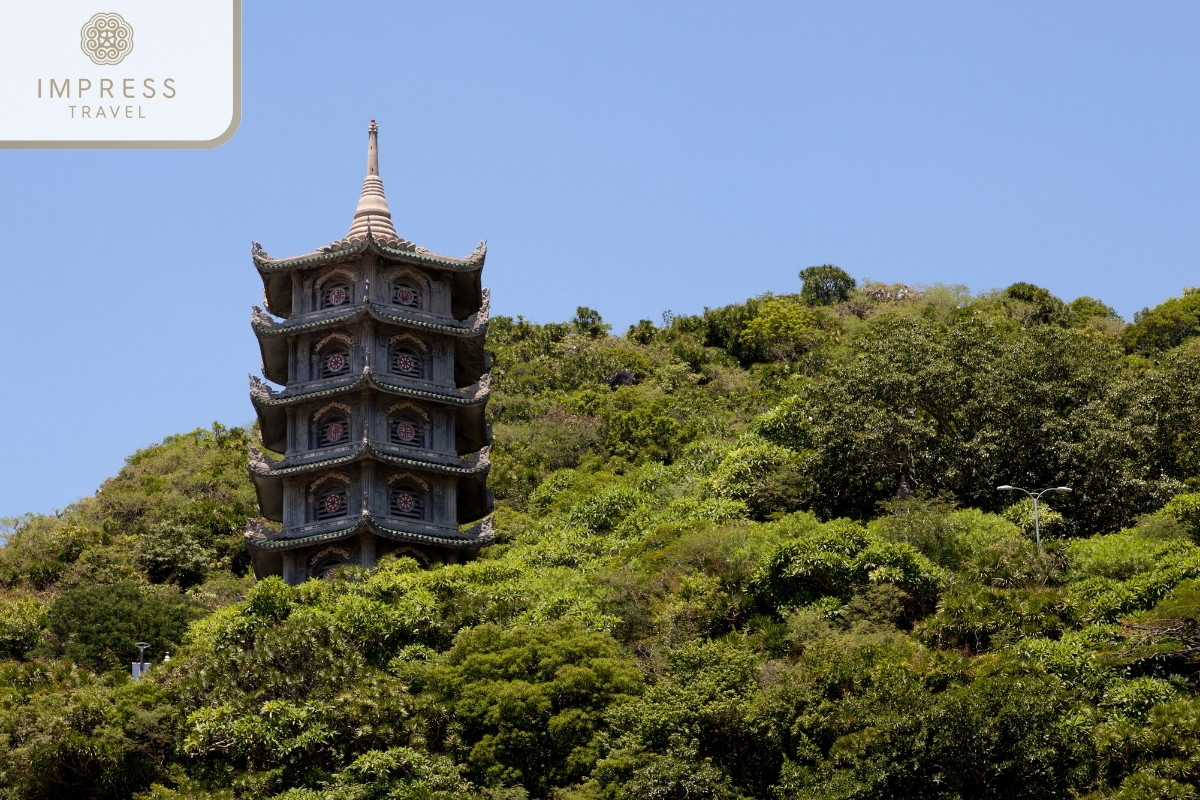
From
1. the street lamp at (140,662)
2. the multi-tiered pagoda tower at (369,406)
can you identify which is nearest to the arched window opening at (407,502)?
the multi-tiered pagoda tower at (369,406)

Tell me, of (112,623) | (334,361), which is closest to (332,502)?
(334,361)

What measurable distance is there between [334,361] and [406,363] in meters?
2.10

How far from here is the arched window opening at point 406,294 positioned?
5062 centimetres

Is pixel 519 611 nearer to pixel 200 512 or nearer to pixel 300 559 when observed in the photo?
pixel 300 559

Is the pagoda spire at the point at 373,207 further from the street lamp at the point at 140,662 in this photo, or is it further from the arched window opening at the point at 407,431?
the street lamp at the point at 140,662

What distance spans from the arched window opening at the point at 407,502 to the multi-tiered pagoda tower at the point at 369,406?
40 millimetres

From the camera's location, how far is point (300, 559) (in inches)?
1838

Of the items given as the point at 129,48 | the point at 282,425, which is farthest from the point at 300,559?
the point at 129,48

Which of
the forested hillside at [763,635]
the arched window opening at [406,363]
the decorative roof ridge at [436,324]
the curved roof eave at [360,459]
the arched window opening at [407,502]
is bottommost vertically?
the forested hillside at [763,635]

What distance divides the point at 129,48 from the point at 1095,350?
35.7 meters

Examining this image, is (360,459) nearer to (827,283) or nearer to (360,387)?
(360,387)

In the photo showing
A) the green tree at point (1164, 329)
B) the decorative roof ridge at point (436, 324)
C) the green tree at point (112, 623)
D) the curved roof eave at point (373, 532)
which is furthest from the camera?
the green tree at point (1164, 329)

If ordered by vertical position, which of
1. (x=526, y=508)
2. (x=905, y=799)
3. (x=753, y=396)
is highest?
(x=753, y=396)

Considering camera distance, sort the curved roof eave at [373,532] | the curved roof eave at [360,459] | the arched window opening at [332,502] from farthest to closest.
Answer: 1. the arched window opening at [332,502]
2. the curved roof eave at [360,459]
3. the curved roof eave at [373,532]
